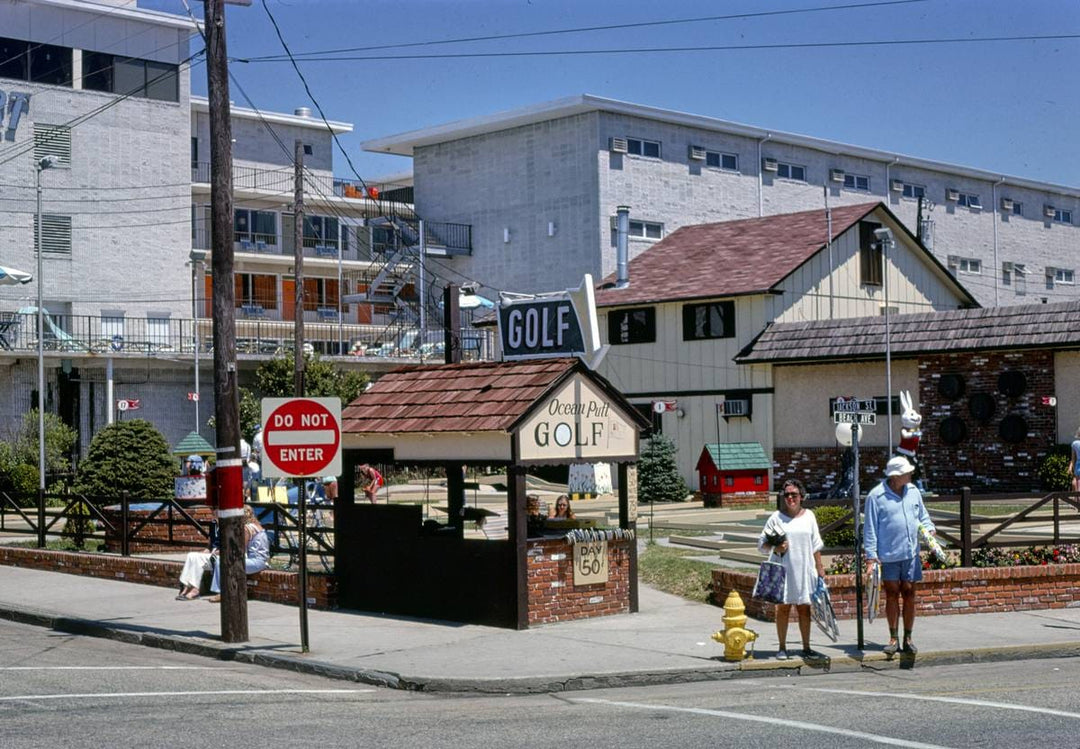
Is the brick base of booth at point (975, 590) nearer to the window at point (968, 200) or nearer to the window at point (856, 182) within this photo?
the window at point (856, 182)

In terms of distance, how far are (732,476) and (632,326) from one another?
9.22 meters

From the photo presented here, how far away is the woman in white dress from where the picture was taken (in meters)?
13.2

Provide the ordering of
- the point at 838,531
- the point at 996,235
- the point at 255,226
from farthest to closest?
1. the point at 996,235
2. the point at 255,226
3. the point at 838,531

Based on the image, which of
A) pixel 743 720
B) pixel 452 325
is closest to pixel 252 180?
pixel 452 325

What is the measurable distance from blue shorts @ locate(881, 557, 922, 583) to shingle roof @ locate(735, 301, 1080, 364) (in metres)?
22.4

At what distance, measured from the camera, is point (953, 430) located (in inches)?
1439

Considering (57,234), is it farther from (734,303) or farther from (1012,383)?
A: (1012,383)

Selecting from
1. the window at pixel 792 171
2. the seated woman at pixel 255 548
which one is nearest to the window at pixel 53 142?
the window at pixel 792 171

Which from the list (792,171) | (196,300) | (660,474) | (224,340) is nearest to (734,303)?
(660,474)

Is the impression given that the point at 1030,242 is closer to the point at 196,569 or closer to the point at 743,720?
the point at 196,569

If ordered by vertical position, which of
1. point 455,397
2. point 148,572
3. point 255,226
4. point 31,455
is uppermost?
point 255,226

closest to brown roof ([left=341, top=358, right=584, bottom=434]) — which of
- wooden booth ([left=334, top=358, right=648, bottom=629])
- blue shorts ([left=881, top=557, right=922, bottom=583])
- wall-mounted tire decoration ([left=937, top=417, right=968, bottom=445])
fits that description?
wooden booth ([left=334, top=358, right=648, bottom=629])

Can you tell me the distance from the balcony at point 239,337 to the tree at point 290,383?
1.89m

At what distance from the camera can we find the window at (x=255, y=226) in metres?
61.0
